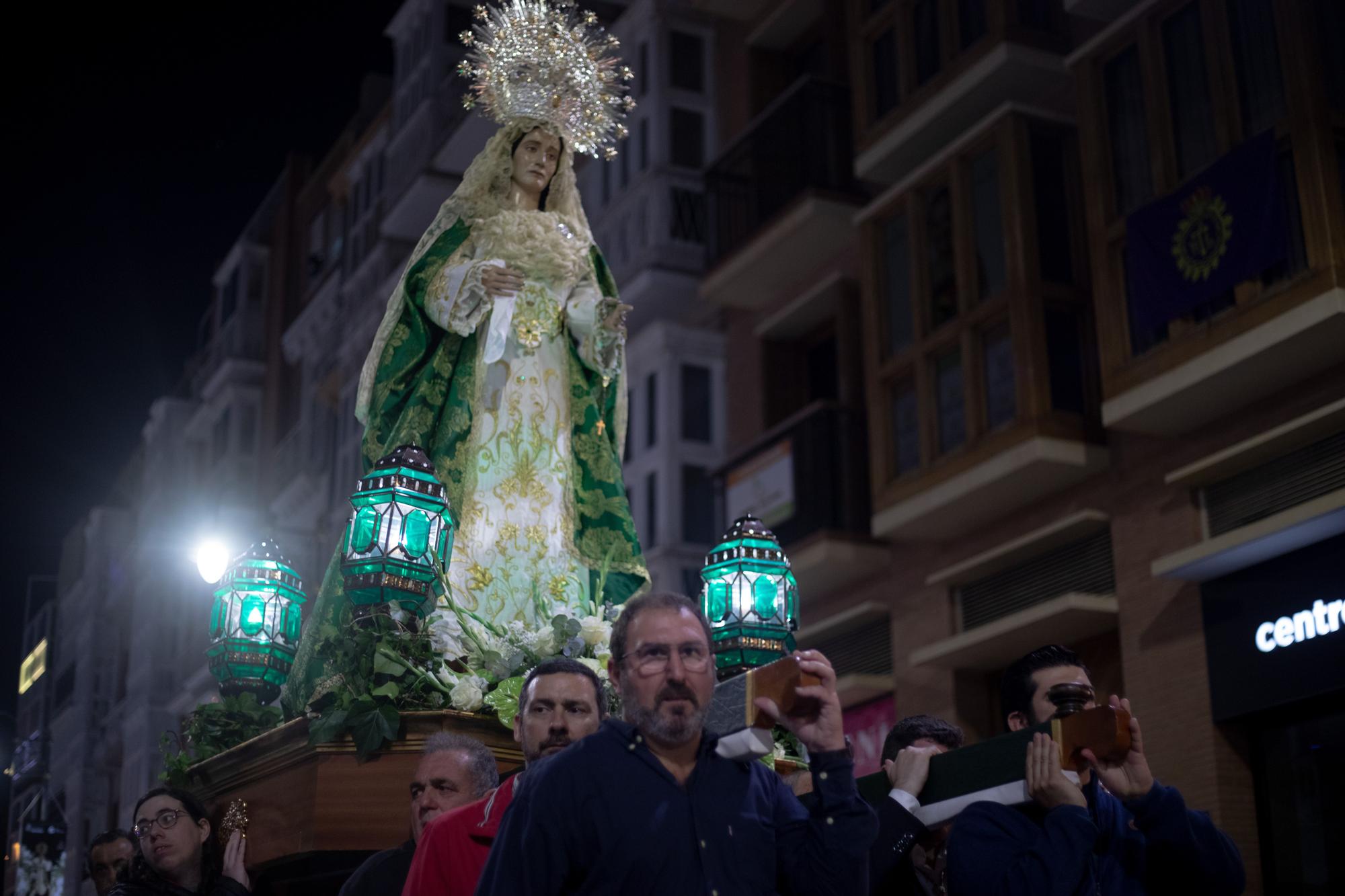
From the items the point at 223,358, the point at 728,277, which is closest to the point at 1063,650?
the point at 728,277

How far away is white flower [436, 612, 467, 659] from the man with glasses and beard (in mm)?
2517

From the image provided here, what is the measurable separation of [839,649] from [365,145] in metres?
12.3

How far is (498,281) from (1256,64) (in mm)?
5675

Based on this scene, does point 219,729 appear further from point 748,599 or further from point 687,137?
point 687,137

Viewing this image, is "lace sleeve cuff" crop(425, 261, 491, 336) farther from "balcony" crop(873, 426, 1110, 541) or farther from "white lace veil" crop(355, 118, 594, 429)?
"balcony" crop(873, 426, 1110, 541)

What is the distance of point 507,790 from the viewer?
162 inches

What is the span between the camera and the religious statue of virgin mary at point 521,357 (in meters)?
6.45

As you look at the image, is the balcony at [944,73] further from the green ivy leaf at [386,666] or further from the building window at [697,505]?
the green ivy leaf at [386,666]

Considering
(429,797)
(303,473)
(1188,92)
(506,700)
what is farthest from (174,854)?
(303,473)

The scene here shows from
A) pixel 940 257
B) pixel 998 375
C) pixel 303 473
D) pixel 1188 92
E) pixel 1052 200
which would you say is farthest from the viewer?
pixel 303 473

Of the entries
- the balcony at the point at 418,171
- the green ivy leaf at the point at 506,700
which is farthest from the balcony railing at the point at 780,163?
the green ivy leaf at the point at 506,700

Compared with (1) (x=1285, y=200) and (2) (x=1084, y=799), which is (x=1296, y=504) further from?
(2) (x=1084, y=799)

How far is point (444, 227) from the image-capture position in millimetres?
6961

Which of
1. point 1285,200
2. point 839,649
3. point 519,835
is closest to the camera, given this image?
point 519,835
